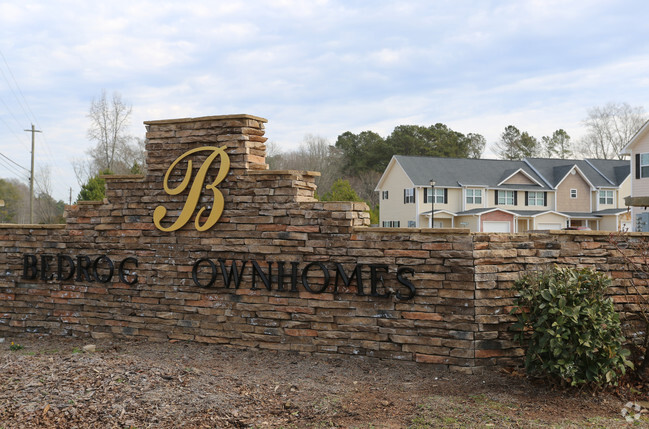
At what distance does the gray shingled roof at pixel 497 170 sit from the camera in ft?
114

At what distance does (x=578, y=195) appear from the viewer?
36969mm

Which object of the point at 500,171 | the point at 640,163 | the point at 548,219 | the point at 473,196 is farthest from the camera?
the point at 500,171

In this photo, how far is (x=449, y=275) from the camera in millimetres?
6070

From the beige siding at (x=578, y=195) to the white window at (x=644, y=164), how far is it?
1572cm

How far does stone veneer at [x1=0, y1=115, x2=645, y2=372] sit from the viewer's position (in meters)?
6.07

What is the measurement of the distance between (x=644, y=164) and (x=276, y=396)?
815 inches

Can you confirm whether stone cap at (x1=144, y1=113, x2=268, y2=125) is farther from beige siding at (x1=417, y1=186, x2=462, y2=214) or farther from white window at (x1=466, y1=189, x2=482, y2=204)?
white window at (x1=466, y1=189, x2=482, y2=204)

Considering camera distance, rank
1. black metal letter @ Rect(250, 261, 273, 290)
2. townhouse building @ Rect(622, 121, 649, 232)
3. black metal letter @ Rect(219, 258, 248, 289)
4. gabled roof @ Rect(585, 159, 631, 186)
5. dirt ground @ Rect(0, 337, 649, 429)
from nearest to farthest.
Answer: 1. dirt ground @ Rect(0, 337, 649, 429)
2. black metal letter @ Rect(250, 261, 273, 290)
3. black metal letter @ Rect(219, 258, 248, 289)
4. townhouse building @ Rect(622, 121, 649, 232)
5. gabled roof @ Rect(585, 159, 631, 186)

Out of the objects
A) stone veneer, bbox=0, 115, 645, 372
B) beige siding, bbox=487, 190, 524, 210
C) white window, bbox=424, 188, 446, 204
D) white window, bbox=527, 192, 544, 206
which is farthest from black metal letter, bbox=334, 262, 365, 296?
white window, bbox=527, 192, 544, 206

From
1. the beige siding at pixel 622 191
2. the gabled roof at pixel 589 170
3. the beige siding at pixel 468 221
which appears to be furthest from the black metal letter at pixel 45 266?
the beige siding at pixel 622 191

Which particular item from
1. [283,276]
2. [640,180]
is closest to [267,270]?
[283,276]

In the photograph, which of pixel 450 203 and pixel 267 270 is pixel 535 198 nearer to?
pixel 450 203

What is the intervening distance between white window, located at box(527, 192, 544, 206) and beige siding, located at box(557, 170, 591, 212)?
3.99 feet

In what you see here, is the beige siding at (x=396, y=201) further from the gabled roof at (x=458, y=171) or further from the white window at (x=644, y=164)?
the white window at (x=644, y=164)
